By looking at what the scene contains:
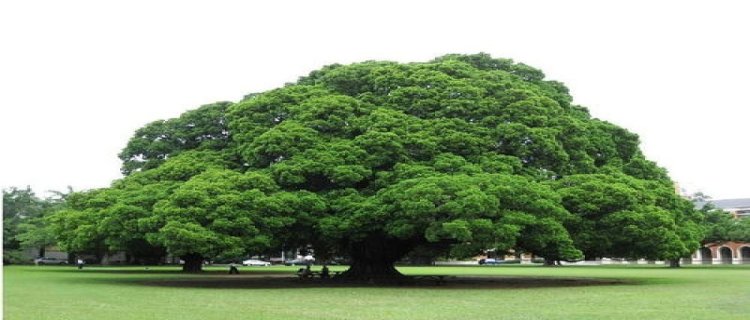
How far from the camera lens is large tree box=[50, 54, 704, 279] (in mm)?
21922

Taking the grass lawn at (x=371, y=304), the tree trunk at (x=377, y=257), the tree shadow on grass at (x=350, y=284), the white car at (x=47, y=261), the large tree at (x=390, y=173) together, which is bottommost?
the white car at (x=47, y=261)

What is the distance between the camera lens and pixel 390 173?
79.8ft

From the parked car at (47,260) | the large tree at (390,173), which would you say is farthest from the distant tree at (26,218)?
the large tree at (390,173)

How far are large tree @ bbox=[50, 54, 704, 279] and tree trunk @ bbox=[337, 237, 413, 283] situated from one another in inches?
2.7

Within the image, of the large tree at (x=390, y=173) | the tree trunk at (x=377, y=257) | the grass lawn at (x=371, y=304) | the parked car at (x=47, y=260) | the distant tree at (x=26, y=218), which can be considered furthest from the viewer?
the parked car at (x=47, y=260)

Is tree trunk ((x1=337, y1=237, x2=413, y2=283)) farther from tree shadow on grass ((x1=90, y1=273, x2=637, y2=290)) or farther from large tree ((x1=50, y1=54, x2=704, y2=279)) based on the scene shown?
tree shadow on grass ((x1=90, y1=273, x2=637, y2=290))

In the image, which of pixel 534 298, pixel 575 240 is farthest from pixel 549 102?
pixel 534 298

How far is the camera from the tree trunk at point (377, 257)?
2717 cm

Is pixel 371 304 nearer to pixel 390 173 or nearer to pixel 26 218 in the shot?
pixel 390 173

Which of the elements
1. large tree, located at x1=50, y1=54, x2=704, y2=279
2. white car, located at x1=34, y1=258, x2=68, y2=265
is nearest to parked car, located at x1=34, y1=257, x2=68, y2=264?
white car, located at x1=34, y1=258, x2=68, y2=265

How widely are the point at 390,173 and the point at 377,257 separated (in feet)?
16.0

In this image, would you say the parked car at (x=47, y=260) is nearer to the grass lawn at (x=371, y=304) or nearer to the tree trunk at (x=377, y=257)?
the grass lawn at (x=371, y=304)

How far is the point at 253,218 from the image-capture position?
75.2 feet

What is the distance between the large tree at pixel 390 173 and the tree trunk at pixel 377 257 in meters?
0.07
